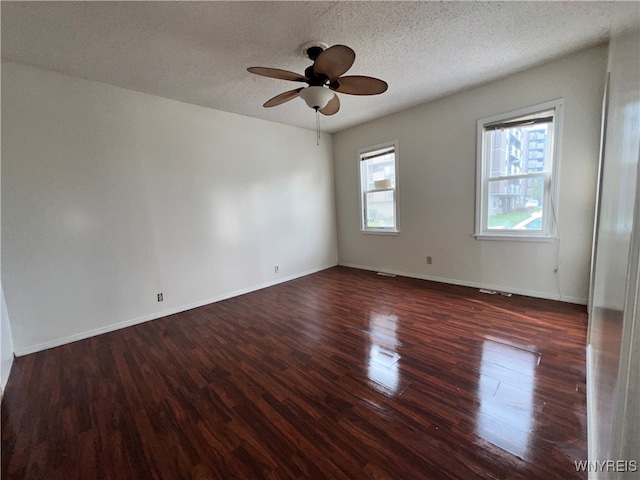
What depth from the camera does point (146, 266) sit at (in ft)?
10.3

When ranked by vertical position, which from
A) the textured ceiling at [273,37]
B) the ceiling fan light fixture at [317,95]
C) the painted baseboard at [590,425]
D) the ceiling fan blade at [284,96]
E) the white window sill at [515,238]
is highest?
the textured ceiling at [273,37]

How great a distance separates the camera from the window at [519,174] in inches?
116

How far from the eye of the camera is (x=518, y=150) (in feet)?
10.3

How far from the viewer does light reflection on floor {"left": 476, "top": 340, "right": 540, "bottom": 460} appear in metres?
1.34

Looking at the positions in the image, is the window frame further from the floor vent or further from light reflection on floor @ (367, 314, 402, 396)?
light reflection on floor @ (367, 314, 402, 396)

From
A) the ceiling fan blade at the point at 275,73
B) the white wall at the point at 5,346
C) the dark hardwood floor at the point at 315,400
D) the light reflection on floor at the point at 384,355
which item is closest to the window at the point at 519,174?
the dark hardwood floor at the point at 315,400

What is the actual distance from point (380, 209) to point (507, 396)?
345 cm

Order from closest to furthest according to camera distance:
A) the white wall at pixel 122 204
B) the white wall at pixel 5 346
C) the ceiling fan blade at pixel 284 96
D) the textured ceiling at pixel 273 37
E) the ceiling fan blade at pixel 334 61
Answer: the ceiling fan blade at pixel 334 61 → the textured ceiling at pixel 273 37 → the white wall at pixel 5 346 → the ceiling fan blade at pixel 284 96 → the white wall at pixel 122 204

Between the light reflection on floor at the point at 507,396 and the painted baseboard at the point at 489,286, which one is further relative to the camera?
the painted baseboard at the point at 489,286

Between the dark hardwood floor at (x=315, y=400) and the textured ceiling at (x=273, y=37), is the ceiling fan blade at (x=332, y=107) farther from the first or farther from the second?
the dark hardwood floor at (x=315, y=400)

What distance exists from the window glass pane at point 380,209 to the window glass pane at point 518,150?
1.55 m

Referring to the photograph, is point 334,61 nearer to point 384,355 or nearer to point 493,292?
point 384,355

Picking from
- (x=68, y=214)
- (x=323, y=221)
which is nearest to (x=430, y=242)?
(x=323, y=221)

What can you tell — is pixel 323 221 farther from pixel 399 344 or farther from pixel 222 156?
pixel 399 344
